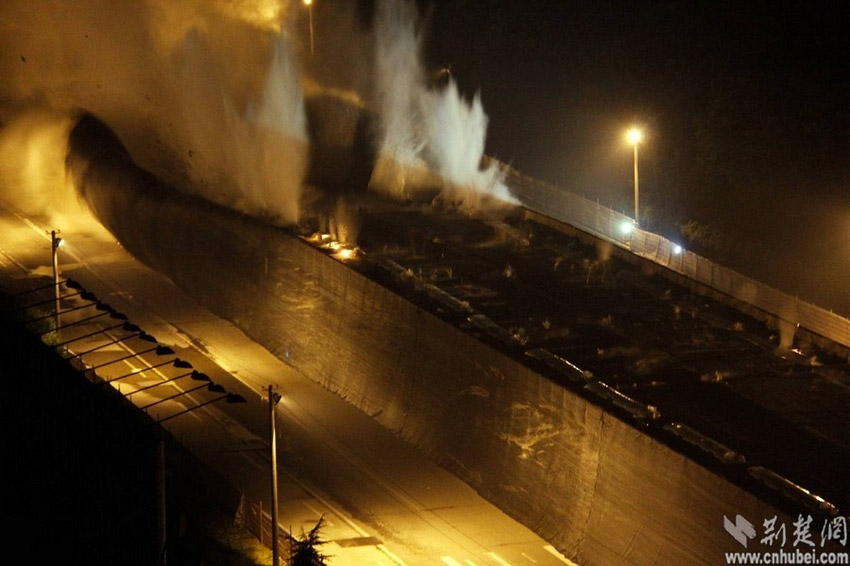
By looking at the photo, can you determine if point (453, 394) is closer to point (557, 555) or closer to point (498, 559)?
point (498, 559)

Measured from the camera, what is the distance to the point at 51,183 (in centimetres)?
5238

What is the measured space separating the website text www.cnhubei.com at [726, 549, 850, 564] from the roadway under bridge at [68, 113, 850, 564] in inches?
13.2

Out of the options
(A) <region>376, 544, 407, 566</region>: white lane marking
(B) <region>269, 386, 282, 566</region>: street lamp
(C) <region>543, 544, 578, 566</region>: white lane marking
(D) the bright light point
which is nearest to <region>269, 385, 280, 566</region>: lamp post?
(B) <region>269, 386, 282, 566</region>: street lamp

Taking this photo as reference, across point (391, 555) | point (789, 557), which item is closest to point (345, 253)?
point (391, 555)

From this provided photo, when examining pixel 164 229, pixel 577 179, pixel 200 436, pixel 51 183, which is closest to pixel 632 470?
pixel 200 436

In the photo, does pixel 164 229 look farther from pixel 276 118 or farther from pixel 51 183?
pixel 51 183

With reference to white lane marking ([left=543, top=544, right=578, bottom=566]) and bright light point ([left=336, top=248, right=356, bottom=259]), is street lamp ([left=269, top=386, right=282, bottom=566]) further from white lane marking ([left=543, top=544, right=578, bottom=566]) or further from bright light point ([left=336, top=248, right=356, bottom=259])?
bright light point ([left=336, top=248, right=356, bottom=259])

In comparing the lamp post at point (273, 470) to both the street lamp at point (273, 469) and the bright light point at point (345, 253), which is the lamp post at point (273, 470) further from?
the bright light point at point (345, 253)

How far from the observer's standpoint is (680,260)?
41031mm

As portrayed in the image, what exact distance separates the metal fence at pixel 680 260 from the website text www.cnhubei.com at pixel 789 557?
11263 mm

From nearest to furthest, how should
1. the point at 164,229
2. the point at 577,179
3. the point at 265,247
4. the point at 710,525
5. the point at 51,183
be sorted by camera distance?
the point at 710,525, the point at 265,247, the point at 164,229, the point at 51,183, the point at 577,179

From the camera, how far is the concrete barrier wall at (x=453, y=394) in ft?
76.6

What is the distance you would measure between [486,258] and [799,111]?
28550 millimetres

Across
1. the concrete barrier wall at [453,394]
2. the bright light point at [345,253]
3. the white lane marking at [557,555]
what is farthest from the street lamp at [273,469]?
the bright light point at [345,253]
